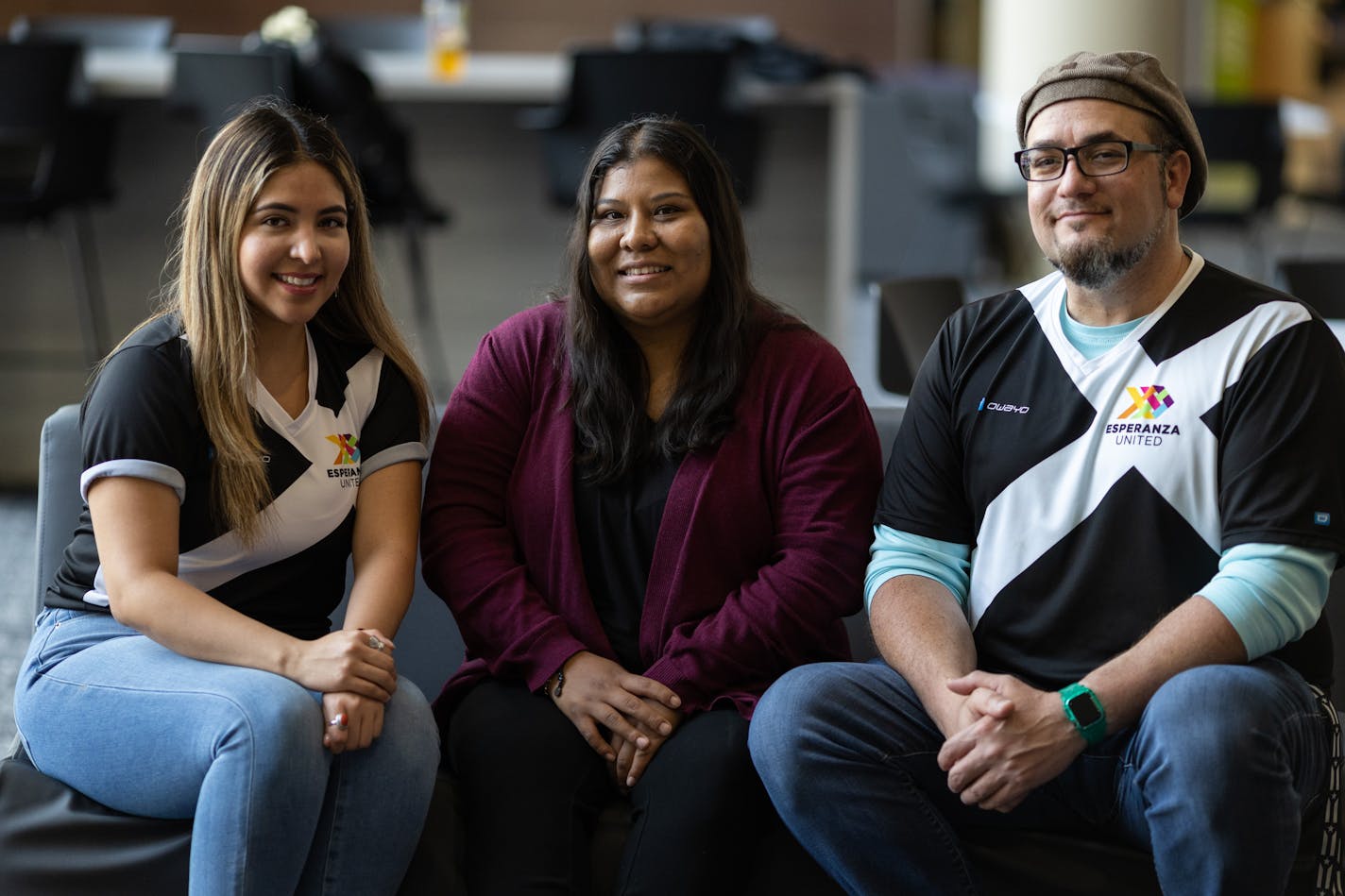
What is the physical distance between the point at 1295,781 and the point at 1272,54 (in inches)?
458

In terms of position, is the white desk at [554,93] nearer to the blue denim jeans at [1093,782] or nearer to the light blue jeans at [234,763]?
the light blue jeans at [234,763]

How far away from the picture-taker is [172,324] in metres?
1.75

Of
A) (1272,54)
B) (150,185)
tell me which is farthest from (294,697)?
(1272,54)

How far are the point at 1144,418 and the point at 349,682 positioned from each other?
3.06 feet

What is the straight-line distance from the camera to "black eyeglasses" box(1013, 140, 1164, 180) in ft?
5.49

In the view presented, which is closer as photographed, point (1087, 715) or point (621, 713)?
point (1087, 715)

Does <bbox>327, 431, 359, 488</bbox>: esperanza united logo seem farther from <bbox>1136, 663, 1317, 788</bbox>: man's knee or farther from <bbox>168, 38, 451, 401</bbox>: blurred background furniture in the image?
<bbox>168, 38, 451, 401</bbox>: blurred background furniture

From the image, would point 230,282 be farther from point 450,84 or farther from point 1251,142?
point 1251,142

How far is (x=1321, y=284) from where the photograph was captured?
2.85 metres

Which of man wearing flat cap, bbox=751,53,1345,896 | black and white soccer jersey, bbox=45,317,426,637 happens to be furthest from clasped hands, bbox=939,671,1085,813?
black and white soccer jersey, bbox=45,317,426,637

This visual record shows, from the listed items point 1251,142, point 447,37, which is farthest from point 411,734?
point 1251,142

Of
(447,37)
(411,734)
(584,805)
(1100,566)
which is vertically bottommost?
(584,805)

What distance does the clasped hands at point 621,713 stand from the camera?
1.72m

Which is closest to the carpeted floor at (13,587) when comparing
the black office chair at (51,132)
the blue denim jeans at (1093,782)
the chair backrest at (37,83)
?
the black office chair at (51,132)
